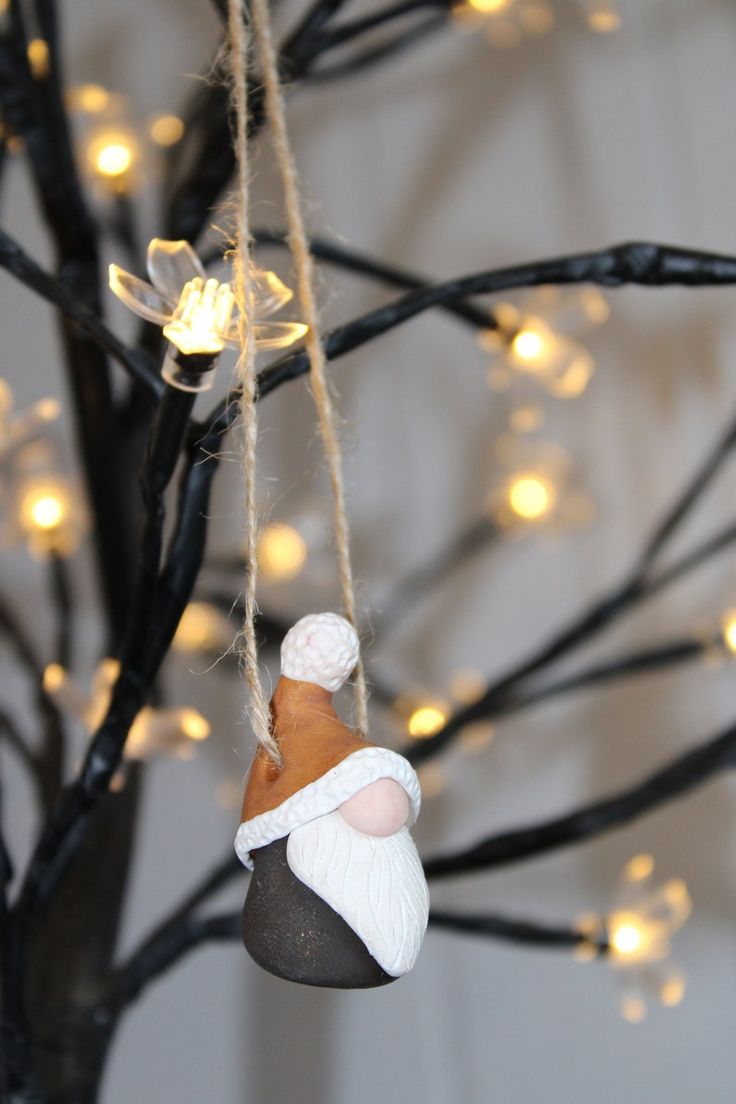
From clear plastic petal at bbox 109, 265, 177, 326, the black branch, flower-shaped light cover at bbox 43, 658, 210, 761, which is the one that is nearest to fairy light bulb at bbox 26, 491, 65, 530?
flower-shaped light cover at bbox 43, 658, 210, 761

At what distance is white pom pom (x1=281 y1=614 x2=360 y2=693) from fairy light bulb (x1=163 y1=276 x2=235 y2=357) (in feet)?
0.32

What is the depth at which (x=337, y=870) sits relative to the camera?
0.39 m

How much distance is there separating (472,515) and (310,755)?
0.82 metres

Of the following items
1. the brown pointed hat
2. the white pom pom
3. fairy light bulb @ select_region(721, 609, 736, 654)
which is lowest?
the brown pointed hat

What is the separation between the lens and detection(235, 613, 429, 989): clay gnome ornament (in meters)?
0.39

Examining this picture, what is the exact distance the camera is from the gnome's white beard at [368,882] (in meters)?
0.39

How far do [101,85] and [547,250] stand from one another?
0.49 metres

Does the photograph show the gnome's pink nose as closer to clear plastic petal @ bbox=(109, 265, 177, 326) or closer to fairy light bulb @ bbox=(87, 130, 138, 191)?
clear plastic petal @ bbox=(109, 265, 177, 326)

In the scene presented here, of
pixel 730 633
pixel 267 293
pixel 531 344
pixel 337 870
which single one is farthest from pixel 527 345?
pixel 337 870

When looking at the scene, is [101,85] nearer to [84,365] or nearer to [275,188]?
[275,188]

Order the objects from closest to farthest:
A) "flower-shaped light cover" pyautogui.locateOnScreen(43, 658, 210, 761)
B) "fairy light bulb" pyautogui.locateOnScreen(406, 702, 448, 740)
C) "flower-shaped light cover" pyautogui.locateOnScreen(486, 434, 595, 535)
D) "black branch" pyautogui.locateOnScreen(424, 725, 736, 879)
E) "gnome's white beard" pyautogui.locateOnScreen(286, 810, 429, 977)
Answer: "gnome's white beard" pyautogui.locateOnScreen(286, 810, 429, 977) < "black branch" pyautogui.locateOnScreen(424, 725, 736, 879) < "flower-shaped light cover" pyautogui.locateOnScreen(43, 658, 210, 761) < "fairy light bulb" pyautogui.locateOnScreen(406, 702, 448, 740) < "flower-shaped light cover" pyautogui.locateOnScreen(486, 434, 595, 535)

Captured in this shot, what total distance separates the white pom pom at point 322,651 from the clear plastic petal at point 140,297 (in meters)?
0.11

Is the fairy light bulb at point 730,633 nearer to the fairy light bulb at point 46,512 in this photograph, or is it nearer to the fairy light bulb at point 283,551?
the fairy light bulb at point 283,551

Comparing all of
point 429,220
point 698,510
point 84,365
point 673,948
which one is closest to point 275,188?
point 429,220
